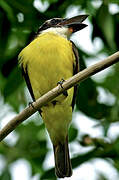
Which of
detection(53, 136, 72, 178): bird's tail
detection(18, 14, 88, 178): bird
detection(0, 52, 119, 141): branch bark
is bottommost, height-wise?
detection(53, 136, 72, 178): bird's tail

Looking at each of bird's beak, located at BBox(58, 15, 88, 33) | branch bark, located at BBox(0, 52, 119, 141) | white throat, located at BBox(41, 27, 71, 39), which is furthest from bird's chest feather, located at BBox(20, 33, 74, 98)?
branch bark, located at BBox(0, 52, 119, 141)

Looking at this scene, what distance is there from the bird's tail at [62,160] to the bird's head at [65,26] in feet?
3.76

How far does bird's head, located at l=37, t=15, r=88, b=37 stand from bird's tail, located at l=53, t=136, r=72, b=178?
1.15m

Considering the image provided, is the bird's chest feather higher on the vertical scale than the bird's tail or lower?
higher

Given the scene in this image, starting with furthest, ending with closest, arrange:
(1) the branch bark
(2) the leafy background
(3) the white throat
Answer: (3) the white throat, (2) the leafy background, (1) the branch bark

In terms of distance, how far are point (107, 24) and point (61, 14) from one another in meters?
0.47

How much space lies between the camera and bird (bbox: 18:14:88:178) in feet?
13.7

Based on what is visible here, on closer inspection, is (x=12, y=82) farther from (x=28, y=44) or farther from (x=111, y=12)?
(x=111, y=12)

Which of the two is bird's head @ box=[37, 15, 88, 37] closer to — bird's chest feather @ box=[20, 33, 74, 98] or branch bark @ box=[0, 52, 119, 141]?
bird's chest feather @ box=[20, 33, 74, 98]

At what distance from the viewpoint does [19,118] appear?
115 inches

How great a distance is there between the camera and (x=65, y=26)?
15.8 feet

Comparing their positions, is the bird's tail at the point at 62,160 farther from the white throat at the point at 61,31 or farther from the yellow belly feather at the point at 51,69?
the white throat at the point at 61,31

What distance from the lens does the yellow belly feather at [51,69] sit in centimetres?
416

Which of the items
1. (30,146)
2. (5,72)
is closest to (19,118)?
(5,72)
